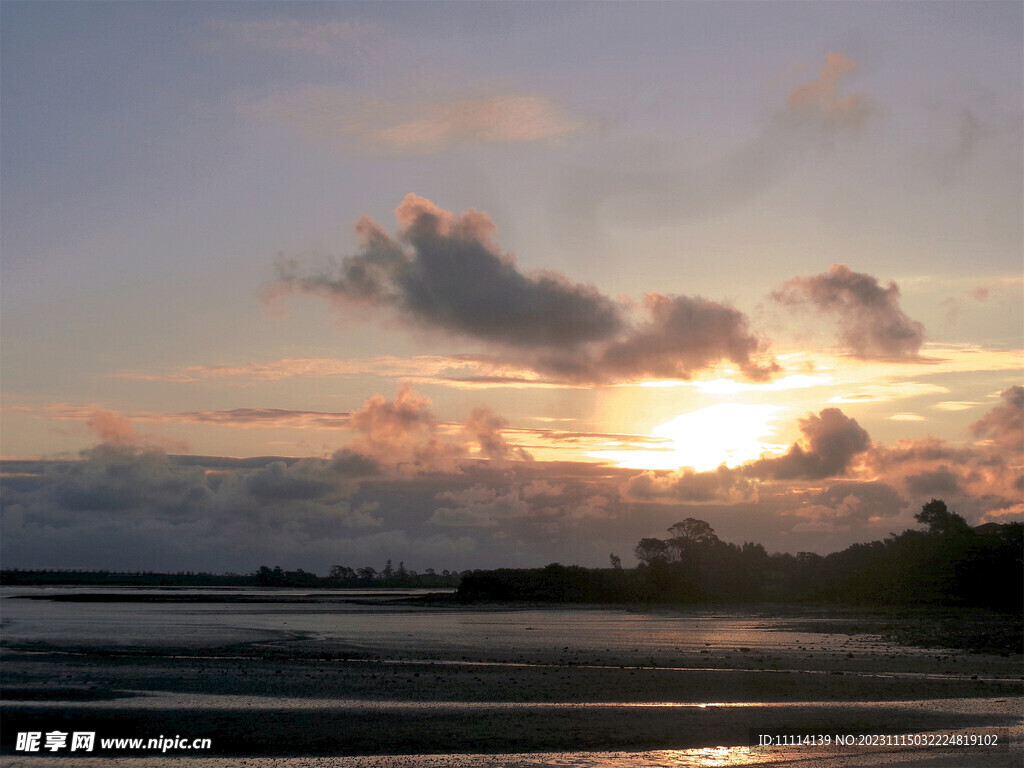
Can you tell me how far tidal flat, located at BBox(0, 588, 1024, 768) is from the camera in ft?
77.6

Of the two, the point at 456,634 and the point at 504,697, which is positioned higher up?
the point at 504,697

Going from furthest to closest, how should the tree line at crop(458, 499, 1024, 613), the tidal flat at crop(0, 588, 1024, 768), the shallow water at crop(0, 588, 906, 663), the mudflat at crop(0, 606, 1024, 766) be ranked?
the tree line at crop(458, 499, 1024, 613), the shallow water at crop(0, 588, 906, 663), the mudflat at crop(0, 606, 1024, 766), the tidal flat at crop(0, 588, 1024, 768)

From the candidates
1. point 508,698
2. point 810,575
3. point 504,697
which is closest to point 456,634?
point 504,697

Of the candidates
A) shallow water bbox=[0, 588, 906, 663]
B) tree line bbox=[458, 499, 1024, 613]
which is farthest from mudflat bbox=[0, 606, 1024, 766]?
tree line bbox=[458, 499, 1024, 613]

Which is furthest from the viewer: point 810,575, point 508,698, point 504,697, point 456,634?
point 810,575

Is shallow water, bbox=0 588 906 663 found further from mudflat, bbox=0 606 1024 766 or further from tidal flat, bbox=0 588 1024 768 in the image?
mudflat, bbox=0 606 1024 766

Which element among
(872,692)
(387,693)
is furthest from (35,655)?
(872,692)

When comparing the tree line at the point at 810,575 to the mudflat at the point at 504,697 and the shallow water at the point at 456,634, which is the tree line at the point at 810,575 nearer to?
the shallow water at the point at 456,634

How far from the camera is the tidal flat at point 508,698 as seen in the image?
77.6 ft

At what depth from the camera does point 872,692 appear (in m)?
32.8

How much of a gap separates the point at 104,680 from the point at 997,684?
37825 millimetres

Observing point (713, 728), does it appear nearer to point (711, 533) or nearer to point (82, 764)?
point (82, 764)

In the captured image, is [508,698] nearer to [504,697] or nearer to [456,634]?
[504,697]

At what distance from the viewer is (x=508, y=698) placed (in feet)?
103
